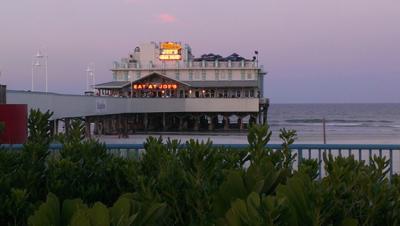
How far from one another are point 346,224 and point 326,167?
0.46m

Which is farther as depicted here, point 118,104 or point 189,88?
point 189,88

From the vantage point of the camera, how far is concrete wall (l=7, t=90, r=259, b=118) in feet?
102

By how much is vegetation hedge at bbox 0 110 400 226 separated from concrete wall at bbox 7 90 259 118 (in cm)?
2248

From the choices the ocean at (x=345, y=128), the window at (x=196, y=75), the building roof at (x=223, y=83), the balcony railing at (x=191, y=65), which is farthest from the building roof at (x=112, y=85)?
the ocean at (x=345, y=128)

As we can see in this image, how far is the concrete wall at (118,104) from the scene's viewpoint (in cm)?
3112

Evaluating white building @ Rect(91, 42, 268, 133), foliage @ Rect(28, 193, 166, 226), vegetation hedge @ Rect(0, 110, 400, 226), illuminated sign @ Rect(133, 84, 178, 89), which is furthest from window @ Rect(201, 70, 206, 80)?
foliage @ Rect(28, 193, 166, 226)

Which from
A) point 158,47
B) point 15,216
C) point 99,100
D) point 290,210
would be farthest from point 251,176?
point 158,47

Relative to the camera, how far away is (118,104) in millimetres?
55594

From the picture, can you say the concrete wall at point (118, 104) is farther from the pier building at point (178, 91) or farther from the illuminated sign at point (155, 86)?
the illuminated sign at point (155, 86)

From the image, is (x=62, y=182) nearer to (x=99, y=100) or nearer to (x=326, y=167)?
(x=326, y=167)

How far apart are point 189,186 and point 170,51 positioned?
75153 mm

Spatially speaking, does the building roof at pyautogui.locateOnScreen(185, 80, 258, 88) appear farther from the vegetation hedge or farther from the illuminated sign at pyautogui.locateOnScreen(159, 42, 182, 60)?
the vegetation hedge

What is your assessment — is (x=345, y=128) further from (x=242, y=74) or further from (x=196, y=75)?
(x=196, y=75)

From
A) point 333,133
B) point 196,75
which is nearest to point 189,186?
point 333,133
